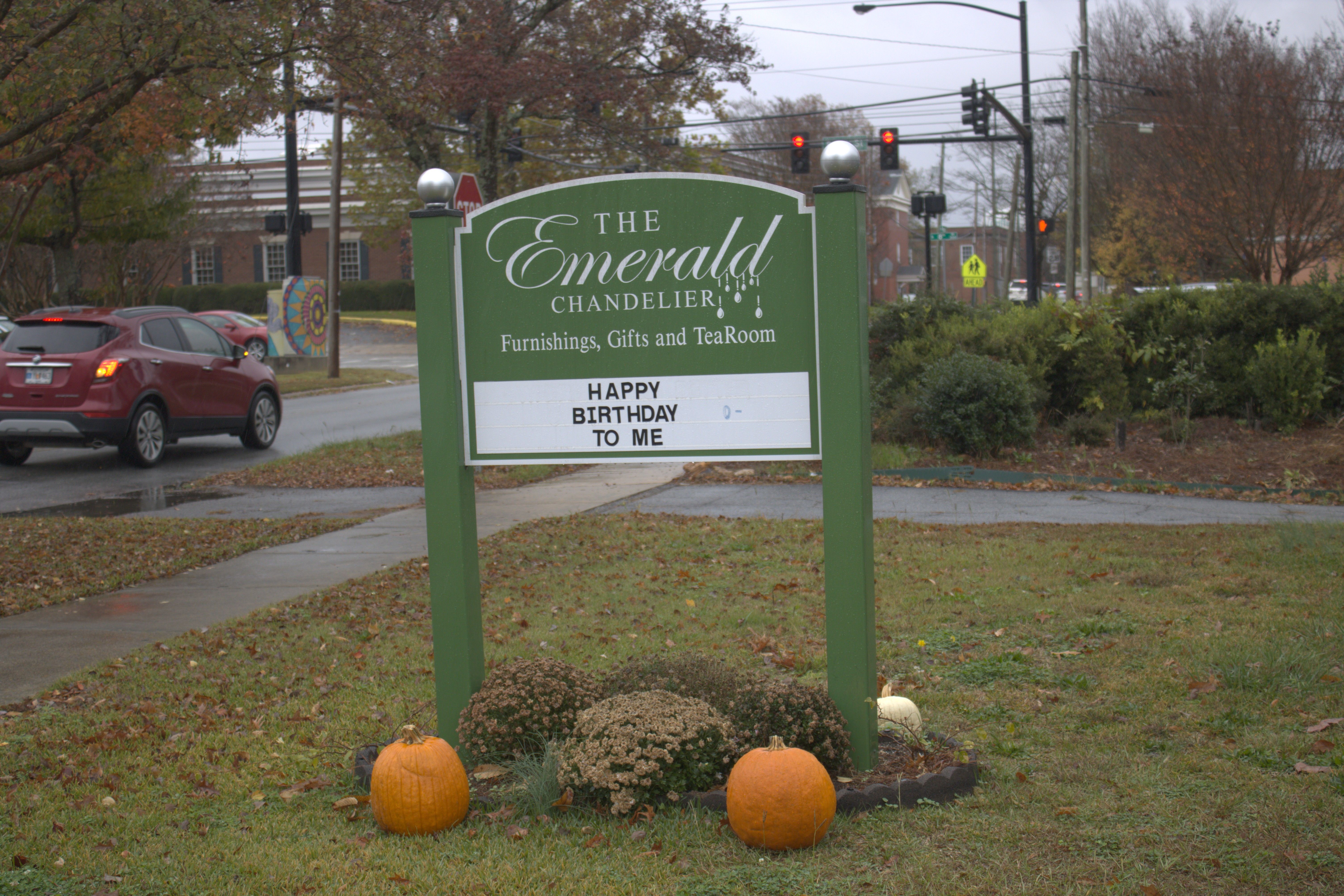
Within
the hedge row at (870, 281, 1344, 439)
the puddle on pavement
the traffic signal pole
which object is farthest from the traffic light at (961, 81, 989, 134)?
the puddle on pavement

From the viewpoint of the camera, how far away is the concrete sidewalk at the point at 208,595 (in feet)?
20.0

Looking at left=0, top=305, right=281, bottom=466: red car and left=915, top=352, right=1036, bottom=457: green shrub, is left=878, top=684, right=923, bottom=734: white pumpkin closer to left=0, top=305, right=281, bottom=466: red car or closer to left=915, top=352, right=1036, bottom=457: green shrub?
left=915, top=352, right=1036, bottom=457: green shrub

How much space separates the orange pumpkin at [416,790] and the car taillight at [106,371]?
11.3 m

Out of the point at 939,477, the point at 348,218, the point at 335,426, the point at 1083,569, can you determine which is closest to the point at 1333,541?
the point at 1083,569

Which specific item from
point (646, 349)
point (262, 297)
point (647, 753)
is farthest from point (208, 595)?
point (262, 297)

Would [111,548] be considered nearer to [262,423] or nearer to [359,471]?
[359,471]

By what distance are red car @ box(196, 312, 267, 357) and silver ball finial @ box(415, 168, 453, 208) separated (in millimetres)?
26568

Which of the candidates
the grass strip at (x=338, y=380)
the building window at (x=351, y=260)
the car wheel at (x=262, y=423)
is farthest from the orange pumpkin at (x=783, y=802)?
the building window at (x=351, y=260)

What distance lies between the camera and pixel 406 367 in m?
34.5

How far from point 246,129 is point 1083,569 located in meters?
9.09

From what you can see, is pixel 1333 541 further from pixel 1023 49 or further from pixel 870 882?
pixel 1023 49

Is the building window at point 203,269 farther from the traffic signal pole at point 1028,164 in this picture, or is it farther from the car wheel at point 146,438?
the car wheel at point 146,438

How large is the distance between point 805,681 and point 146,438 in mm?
11395

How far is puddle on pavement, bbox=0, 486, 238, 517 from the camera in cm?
1124
